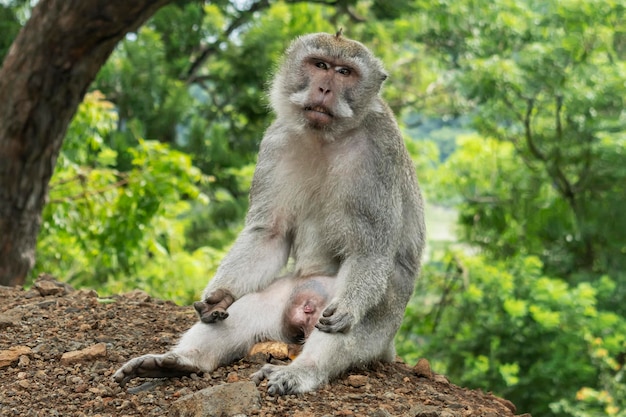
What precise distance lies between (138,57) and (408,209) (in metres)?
12.7

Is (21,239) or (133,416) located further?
(21,239)

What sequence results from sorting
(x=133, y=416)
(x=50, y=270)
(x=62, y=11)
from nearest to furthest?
(x=133, y=416)
(x=62, y=11)
(x=50, y=270)

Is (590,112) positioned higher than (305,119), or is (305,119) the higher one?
(590,112)

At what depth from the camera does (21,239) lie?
7699 millimetres

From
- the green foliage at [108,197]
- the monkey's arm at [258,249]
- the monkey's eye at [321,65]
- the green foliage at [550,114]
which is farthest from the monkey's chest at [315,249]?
the green foliage at [550,114]

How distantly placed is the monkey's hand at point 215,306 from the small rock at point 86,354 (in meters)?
0.61

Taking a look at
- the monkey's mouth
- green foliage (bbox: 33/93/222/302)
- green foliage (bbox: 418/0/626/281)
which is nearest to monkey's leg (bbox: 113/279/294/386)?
the monkey's mouth

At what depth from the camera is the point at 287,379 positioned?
4.18m

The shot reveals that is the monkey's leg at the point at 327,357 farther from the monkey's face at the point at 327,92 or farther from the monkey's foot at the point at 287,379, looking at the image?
the monkey's face at the point at 327,92

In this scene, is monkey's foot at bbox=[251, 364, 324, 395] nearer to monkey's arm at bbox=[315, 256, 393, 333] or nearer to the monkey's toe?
the monkey's toe

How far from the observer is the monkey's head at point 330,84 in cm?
465

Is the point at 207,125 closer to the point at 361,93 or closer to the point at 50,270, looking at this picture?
the point at 50,270

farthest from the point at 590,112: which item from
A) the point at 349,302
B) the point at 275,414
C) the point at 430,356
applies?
the point at 275,414

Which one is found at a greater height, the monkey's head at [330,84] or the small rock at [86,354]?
the monkey's head at [330,84]
